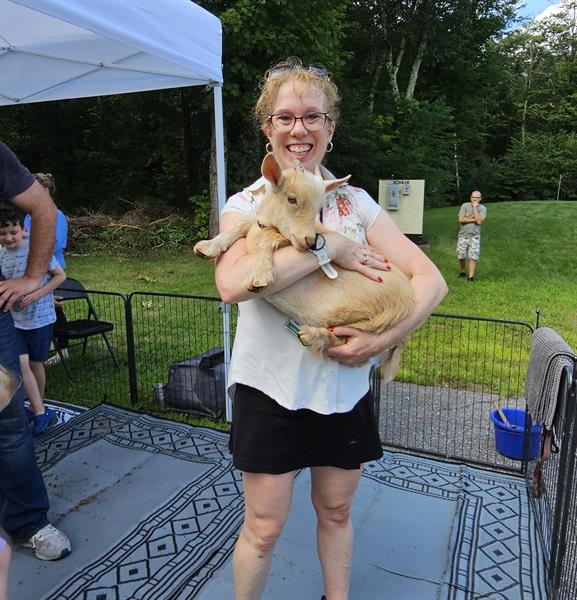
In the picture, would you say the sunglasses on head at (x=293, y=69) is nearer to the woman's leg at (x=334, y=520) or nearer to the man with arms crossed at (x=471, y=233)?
the woman's leg at (x=334, y=520)

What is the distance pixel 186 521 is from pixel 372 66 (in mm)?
23138

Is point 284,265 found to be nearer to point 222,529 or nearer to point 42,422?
point 222,529

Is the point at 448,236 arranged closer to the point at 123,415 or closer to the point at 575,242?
the point at 575,242

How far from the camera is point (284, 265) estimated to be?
1.61 metres

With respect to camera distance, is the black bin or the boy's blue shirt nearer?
the boy's blue shirt

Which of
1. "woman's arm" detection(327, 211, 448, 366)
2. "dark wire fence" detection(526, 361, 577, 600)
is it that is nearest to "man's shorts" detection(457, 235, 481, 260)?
"dark wire fence" detection(526, 361, 577, 600)

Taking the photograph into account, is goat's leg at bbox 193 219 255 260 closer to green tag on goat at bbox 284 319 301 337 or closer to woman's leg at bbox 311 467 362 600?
green tag on goat at bbox 284 319 301 337

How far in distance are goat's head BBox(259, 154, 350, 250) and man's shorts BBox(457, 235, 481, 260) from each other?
9399 millimetres

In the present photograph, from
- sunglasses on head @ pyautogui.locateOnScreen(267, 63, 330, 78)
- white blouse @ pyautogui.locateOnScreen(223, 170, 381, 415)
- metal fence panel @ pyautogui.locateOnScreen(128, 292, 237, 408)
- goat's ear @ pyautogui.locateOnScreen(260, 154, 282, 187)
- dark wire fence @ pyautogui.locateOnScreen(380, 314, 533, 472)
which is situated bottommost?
dark wire fence @ pyautogui.locateOnScreen(380, 314, 533, 472)

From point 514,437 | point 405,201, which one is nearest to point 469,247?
point 405,201

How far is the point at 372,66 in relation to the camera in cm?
2245

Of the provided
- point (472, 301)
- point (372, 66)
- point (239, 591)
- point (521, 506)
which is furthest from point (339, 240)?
point (372, 66)

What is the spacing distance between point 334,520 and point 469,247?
9350mm

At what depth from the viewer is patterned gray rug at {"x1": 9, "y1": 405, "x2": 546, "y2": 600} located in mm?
2557
